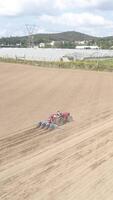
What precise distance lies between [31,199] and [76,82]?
23.9 metres

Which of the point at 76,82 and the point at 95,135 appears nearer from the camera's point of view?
the point at 95,135

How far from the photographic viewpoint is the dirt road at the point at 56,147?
11.0m

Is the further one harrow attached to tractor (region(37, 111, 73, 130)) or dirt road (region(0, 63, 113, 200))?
harrow attached to tractor (region(37, 111, 73, 130))

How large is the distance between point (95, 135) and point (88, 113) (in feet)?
16.0

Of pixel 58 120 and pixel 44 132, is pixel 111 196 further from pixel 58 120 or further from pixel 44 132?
pixel 58 120

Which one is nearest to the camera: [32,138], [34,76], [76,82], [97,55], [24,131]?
[32,138]

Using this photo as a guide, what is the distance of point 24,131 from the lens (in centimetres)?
1725

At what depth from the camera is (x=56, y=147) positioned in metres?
14.9

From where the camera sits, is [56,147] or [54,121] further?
[54,121]

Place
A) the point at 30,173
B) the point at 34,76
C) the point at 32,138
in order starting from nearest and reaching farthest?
the point at 30,173
the point at 32,138
the point at 34,76

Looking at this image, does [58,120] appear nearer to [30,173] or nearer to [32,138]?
[32,138]

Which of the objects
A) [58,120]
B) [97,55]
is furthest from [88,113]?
[97,55]

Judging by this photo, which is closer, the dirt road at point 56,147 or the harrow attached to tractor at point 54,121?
the dirt road at point 56,147

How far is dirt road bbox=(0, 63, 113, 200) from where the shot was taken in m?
11.0
